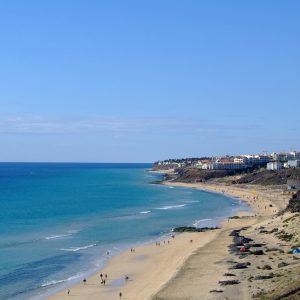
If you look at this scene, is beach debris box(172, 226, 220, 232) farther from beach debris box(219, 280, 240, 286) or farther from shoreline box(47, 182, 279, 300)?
beach debris box(219, 280, 240, 286)

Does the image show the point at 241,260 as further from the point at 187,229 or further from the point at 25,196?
the point at 25,196

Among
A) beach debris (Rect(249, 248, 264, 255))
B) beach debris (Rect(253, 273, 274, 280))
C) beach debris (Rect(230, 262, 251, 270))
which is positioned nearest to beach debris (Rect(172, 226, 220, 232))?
beach debris (Rect(249, 248, 264, 255))

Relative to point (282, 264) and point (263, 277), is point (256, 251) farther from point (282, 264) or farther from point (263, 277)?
point (263, 277)

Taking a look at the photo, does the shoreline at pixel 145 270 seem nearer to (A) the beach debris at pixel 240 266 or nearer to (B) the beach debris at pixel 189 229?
(B) the beach debris at pixel 189 229

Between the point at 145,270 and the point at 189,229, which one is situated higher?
the point at 189,229

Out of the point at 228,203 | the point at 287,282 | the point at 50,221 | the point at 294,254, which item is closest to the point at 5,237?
the point at 50,221

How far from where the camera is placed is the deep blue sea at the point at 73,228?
4269 cm

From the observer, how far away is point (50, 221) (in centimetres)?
7406

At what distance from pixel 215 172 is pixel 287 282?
536 feet

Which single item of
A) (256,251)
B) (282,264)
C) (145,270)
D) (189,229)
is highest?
(282,264)

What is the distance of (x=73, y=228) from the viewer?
67.9 m

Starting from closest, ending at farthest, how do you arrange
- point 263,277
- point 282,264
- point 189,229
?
point 263,277
point 282,264
point 189,229

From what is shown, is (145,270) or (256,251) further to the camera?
(256,251)

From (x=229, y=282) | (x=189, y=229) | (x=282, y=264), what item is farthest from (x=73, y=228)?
(x=229, y=282)
